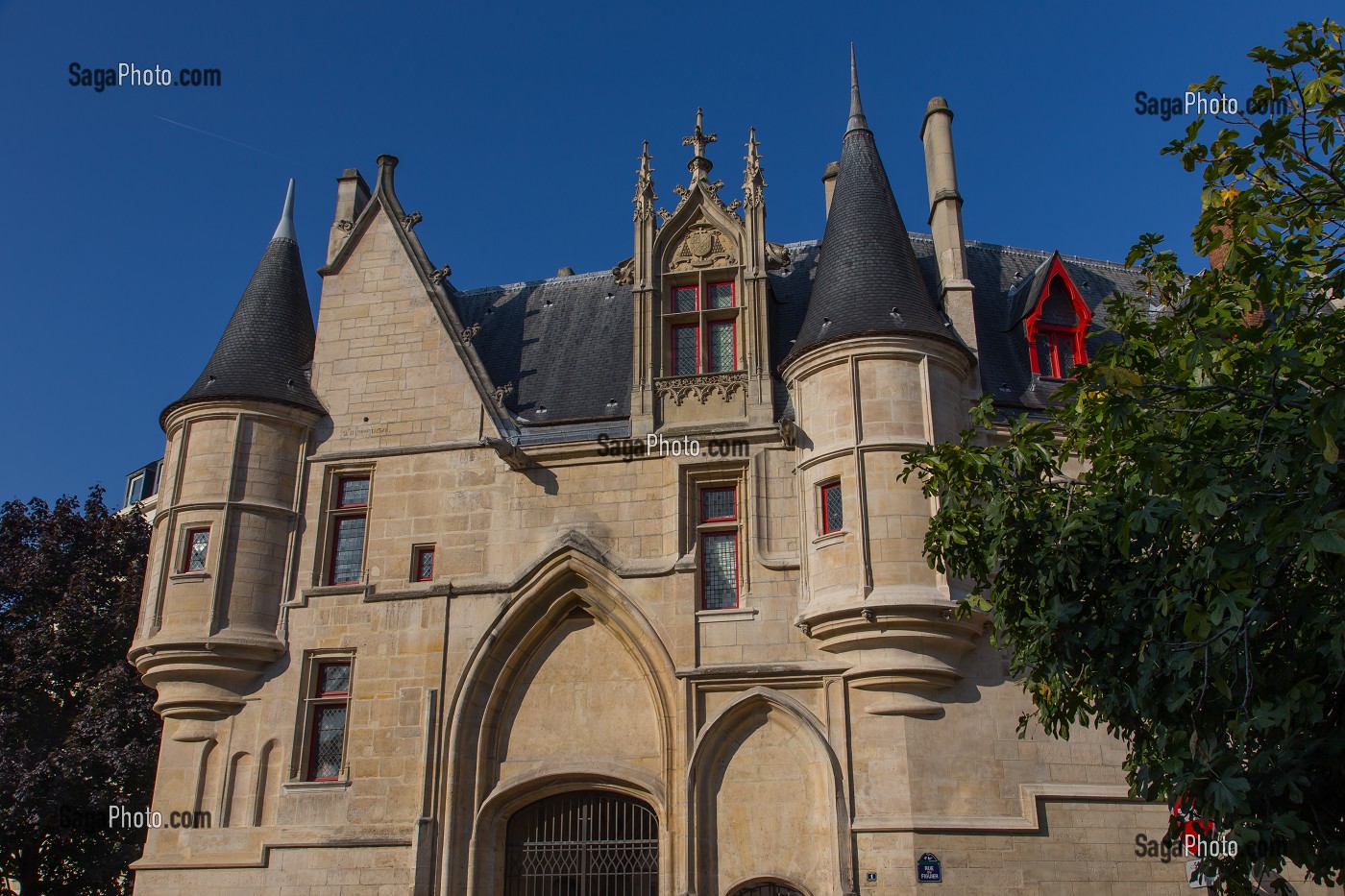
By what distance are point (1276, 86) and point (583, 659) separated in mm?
11630

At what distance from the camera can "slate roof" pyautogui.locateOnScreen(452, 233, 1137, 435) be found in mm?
18406

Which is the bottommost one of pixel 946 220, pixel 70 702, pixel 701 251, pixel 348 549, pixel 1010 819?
pixel 1010 819

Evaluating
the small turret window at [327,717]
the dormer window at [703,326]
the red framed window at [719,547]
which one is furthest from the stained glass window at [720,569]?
the small turret window at [327,717]

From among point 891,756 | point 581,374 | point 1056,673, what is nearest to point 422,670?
point 581,374

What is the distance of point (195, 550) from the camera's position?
1781 centimetres

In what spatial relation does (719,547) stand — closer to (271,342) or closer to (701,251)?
(701,251)

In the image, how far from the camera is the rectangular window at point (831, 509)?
16219mm

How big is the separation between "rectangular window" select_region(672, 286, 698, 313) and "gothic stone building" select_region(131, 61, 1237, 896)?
6cm

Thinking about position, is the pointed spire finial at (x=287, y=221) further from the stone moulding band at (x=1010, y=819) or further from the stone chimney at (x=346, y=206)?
the stone moulding band at (x=1010, y=819)

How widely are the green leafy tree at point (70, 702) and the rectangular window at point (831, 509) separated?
12.4 m

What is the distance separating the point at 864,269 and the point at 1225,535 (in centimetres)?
967

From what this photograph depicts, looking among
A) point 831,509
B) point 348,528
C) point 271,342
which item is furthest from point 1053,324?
Result: point 271,342

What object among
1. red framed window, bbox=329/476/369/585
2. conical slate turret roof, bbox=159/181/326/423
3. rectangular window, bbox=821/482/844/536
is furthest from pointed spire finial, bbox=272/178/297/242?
rectangular window, bbox=821/482/844/536

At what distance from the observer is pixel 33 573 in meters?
22.4
